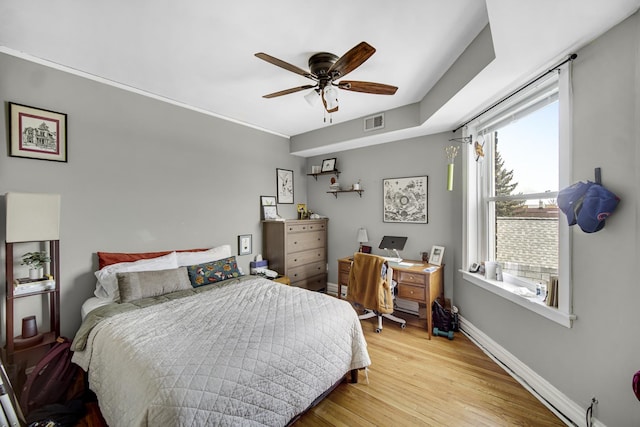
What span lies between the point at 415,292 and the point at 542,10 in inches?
103

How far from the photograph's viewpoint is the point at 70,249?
88.2 inches

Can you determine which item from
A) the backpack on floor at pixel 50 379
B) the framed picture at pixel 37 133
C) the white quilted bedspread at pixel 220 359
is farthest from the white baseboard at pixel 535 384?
the framed picture at pixel 37 133

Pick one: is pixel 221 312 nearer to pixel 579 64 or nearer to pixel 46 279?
pixel 46 279

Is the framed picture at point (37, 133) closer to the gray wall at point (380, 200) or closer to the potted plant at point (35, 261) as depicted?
the potted plant at point (35, 261)

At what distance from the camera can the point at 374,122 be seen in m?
3.41

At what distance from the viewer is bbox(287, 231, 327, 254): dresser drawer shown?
378cm

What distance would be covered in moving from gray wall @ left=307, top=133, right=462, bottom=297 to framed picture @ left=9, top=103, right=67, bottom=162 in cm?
328

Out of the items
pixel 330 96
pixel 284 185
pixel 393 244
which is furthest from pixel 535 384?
pixel 284 185

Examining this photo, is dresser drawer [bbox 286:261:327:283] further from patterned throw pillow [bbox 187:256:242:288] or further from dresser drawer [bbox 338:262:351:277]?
patterned throw pillow [bbox 187:256:242:288]

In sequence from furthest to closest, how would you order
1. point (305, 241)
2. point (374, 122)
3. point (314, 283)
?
point (314, 283), point (305, 241), point (374, 122)

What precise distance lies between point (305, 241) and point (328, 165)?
139cm

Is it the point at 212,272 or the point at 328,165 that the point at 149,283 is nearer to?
the point at 212,272

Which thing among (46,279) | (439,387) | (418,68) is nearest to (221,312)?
(46,279)

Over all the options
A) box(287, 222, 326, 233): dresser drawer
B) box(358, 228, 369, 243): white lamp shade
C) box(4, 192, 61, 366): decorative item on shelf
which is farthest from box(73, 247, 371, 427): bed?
box(358, 228, 369, 243): white lamp shade
